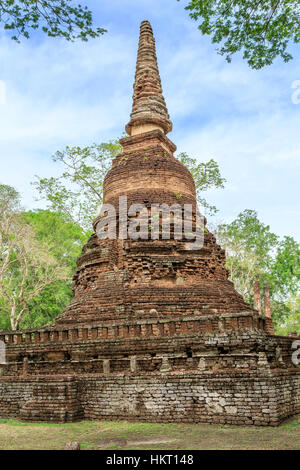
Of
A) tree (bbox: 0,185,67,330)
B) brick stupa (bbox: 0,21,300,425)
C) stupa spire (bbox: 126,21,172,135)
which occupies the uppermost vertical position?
stupa spire (bbox: 126,21,172,135)

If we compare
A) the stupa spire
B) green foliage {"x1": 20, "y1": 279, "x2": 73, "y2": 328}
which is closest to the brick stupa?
the stupa spire

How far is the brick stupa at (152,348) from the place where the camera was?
8.11 m

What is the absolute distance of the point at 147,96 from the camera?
18.2 metres

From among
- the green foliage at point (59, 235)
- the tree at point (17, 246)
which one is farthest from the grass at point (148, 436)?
the green foliage at point (59, 235)

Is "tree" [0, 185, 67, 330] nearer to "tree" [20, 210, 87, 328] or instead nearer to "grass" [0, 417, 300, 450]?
"tree" [20, 210, 87, 328]

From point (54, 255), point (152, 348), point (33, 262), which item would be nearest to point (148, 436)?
point (152, 348)

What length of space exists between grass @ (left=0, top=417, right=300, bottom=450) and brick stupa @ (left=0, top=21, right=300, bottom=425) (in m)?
0.38

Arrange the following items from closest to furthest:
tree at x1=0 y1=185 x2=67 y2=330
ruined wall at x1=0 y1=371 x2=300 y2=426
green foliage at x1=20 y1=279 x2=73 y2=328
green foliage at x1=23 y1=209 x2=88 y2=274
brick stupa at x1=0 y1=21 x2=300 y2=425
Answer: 1. ruined wall at x1=0 y1=371 x2=300 y2=426
2. brick stupa at x1=0 y1=21 x2=300 y2=425
3. tree at x1=0 y1=185 x2=67 y2=330
4. green foliage at x1=20 y1=279 x2=73 y2=328
5. green foliage at x1=23 y1=209 x2=88 y2=274

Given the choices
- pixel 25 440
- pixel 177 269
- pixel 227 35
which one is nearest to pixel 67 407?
pixel 25 440

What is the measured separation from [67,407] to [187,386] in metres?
2.63

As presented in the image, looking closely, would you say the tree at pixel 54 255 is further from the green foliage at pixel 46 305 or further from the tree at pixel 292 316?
the tree at pixel 292 316

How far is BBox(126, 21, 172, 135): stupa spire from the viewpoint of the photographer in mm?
17541

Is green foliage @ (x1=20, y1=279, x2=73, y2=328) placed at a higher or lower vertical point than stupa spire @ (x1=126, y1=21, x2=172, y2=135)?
lower

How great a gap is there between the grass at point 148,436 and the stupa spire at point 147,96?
40.9ft
